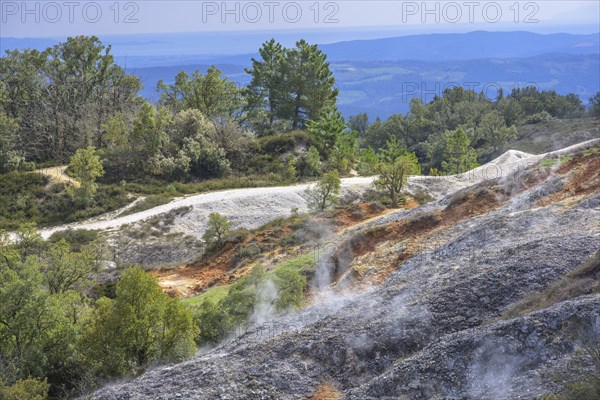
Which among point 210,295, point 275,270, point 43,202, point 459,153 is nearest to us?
point 275,270

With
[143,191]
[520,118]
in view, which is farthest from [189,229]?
[520,118]

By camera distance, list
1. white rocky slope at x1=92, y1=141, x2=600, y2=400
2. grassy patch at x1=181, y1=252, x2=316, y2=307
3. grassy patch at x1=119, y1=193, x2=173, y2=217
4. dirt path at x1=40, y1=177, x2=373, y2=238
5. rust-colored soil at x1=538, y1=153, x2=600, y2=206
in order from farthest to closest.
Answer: grassy patch at x1=119, y1=193, x2=173, y2=217 → dirt path at x1=40, y1=177, x2=373, y2=238 → grassy patch at x1=181, y1=252, x2=316, y2=307 → rust-colored soil at x1=538, y1=153, x2=600, y2=206 → white rocky slope at x1=92, y1=141, x2=600, y2=400

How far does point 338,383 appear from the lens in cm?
1683

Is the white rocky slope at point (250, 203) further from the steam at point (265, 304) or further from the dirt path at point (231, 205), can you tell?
the steam at point (265, 304)

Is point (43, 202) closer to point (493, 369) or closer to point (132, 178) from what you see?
point (132, 178)

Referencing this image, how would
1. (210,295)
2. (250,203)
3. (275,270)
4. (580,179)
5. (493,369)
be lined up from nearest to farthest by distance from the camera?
1. (493,369)
2. (580,179)
3. (275,270)
4. (210,295)
5. (250,203)

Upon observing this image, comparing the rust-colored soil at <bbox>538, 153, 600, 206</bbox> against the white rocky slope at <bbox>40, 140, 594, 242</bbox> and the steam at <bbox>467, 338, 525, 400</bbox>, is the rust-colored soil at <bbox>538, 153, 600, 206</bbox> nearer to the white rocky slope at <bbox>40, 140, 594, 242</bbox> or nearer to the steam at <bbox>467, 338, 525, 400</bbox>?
Answer: the white rocky slope at <bbox>40, 140, 594, 242</bbox>

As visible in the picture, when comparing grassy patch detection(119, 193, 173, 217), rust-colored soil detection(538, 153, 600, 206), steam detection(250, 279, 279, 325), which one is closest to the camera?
steam detection(250, 279, 279, 325)

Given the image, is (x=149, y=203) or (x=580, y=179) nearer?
(x=580, y=179)

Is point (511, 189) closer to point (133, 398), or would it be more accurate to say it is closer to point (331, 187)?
point (331, 187)

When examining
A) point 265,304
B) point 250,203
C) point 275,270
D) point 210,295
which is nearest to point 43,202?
point 250,203

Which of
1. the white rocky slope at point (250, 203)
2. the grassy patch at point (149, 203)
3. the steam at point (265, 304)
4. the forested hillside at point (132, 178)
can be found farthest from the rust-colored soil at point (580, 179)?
the grassy patch at point (149, 203)

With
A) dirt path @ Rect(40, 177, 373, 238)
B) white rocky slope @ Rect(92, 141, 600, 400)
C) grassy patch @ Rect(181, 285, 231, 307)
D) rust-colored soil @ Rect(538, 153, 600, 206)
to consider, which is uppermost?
rust-colored soil @ Rect(538, 153, 600, 206)

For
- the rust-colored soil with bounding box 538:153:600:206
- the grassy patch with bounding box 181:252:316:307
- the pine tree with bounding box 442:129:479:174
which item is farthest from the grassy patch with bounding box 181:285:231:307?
the pine tree with bounding box 442:129:479:174
